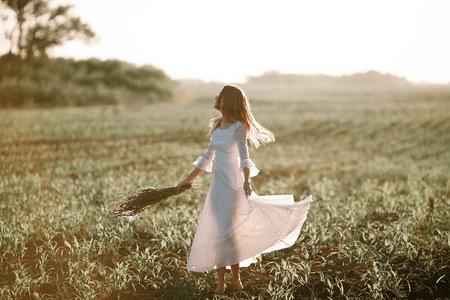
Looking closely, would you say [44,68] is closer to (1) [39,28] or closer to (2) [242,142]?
(1) [39,28]

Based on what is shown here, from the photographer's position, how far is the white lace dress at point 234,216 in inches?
165

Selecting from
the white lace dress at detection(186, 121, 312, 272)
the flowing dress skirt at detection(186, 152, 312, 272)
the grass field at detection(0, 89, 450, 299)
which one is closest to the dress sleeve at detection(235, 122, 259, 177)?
the white lace dress at detection(186, 121, 312, 272)

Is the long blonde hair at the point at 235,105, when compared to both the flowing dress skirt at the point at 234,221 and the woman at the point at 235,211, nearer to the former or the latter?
the woman at the point at 235,211

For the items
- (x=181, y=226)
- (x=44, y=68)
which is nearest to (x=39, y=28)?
(x=44, y=68)

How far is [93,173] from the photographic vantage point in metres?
11.2

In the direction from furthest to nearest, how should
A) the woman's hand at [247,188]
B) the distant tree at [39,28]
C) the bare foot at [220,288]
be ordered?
the distant tree at [39,28]
the bare foot at [220,288]
the woman's hand at [247,188]

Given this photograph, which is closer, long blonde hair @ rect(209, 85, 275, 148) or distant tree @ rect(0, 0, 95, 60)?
long blonde hair @ rect(209, 85, 275, 148)

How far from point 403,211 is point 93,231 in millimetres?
5740

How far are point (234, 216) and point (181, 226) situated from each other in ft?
7.14

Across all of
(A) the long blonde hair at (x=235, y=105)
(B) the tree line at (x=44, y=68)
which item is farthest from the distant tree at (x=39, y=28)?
(A) the long blonde hair at (x=235, y=105)

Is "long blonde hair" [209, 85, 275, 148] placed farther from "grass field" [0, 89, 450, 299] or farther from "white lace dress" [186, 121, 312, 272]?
"grass field" [0, 89, 450, 299]

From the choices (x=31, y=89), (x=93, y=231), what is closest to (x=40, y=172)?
(x=93, y=231)

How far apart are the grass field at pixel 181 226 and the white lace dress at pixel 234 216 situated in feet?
1.28

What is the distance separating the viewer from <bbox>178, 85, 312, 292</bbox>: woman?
4.18m
